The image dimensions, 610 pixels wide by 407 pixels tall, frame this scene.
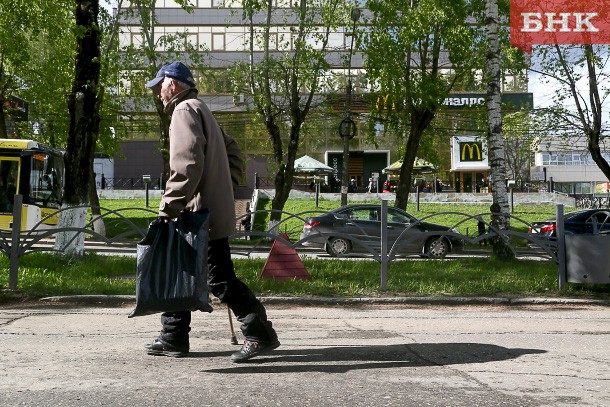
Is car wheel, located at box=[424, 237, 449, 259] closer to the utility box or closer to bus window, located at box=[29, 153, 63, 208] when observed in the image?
the utility box

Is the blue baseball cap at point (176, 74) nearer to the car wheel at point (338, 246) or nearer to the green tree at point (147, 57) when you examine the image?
the car wheel at point (338, 246)

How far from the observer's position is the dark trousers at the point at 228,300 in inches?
198

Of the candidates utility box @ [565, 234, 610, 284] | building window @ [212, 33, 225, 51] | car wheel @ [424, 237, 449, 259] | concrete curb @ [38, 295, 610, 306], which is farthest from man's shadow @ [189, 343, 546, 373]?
building window @ [212, 33, 225, 51]

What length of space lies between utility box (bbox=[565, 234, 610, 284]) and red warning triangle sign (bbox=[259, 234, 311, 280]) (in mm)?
3647

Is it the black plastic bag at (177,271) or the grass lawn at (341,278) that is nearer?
the black plastic bag at (177,271)

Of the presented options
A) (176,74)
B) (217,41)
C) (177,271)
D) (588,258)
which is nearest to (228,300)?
(177,271)

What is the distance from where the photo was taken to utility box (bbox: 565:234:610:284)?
1000 cm

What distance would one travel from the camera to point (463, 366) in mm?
4922

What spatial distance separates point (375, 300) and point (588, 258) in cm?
307

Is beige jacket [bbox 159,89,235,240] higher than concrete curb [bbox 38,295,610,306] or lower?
higher

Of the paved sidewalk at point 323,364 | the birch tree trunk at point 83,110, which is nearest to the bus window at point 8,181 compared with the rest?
the birch tree trunk at point 83,110

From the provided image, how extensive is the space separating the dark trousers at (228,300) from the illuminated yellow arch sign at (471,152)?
A: 5197 cm

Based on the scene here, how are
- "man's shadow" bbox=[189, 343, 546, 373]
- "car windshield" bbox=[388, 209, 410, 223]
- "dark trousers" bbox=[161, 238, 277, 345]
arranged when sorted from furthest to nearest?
"car windshield" bbox=[388, 209, 410, 223], "dark trousers" bbox=[161, 238, 277, 345], "man's shadow" bbox=[189, 343, 546, 373]

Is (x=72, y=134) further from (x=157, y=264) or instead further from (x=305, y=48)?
(x=305, y=48)
